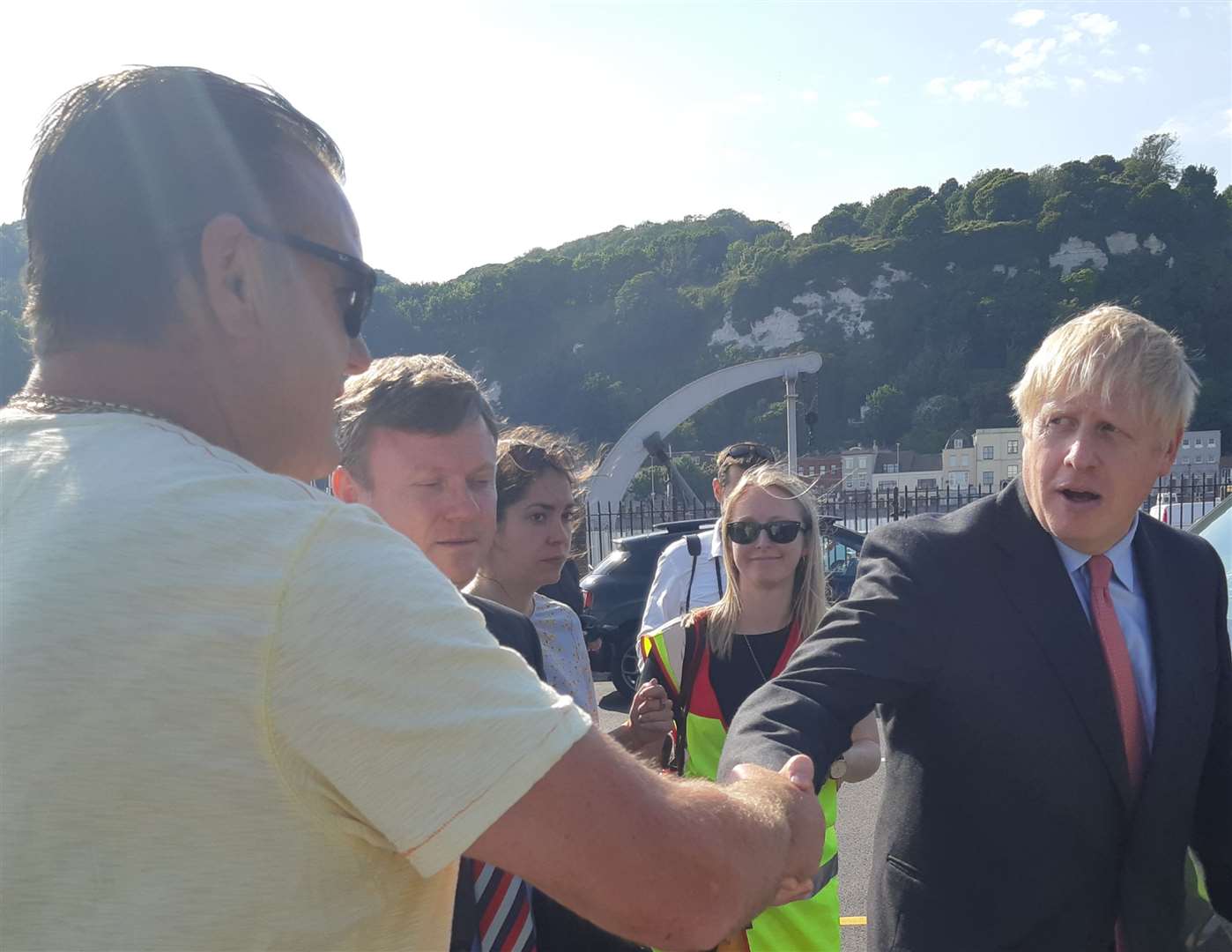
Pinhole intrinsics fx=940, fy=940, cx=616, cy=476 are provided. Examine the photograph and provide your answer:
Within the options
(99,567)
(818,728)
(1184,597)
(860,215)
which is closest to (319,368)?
(99,567)

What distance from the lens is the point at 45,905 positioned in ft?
2.69

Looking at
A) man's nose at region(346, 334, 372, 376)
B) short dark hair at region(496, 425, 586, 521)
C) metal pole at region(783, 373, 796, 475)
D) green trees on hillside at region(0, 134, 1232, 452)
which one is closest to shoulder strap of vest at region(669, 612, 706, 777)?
short dark hair at region(496, 425, 586, 521)

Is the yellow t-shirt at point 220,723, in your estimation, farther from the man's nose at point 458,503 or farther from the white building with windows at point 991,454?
the white building with windows at point 991,454

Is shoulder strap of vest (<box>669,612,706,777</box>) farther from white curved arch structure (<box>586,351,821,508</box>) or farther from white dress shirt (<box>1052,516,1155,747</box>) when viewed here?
white curved arch structure (<box>586,351,821,508</box>)

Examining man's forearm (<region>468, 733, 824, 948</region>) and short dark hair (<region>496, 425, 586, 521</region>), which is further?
short dark hair (<region>496, 425, 586, 521</region>)

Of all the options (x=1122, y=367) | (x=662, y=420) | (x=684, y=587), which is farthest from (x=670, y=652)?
(x=662, y=420)

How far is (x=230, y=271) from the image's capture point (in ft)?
3.43

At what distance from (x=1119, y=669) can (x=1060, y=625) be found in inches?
5.9

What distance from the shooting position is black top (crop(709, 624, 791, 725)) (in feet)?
9.41

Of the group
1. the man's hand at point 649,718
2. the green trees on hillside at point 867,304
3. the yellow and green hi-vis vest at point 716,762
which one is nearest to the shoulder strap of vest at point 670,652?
the yellow and green hi-vis vest at point 716,762

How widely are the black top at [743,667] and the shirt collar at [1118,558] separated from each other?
1.14 metres

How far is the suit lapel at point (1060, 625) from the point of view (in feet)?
5.82

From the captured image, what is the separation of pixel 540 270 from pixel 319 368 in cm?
9078

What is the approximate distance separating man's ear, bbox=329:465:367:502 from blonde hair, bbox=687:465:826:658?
1354 mm
